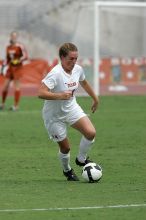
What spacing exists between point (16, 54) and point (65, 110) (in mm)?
12471

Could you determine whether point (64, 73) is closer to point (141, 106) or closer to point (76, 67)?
point (76, 67)

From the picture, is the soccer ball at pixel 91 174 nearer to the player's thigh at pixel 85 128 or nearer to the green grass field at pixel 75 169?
the green grass field at pixel 75 169

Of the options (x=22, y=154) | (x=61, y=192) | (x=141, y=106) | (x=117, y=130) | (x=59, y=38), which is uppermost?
(x=61, y=192)

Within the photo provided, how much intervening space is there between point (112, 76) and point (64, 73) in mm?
19659

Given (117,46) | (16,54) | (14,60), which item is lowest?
(117,46)

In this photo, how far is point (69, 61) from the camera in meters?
11.4

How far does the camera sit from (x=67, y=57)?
37.2 ft

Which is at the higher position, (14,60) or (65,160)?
(65,160)

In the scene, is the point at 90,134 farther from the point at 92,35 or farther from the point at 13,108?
the point at 92,35

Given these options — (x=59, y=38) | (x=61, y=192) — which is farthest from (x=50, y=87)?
(x=59, y=38)

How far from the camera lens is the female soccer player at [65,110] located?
448 inches

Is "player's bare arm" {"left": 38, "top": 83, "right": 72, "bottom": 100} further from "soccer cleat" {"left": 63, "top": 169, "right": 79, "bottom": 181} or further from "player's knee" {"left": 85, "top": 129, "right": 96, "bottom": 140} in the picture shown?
"soccer cleat" {"left": 63, "top": 169, "right": 79, "bottom": 181}

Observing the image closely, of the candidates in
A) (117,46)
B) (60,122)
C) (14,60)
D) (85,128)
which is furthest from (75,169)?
(117,46)

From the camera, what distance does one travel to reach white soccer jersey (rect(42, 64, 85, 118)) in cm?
1142
